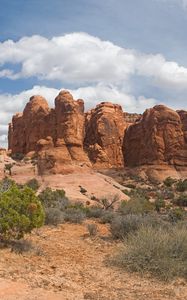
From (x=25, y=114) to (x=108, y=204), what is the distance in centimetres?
4772

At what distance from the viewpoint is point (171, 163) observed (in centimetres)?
6016

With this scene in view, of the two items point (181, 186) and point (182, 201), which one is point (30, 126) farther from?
point (182, 201)

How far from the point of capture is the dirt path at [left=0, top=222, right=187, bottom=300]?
775cm

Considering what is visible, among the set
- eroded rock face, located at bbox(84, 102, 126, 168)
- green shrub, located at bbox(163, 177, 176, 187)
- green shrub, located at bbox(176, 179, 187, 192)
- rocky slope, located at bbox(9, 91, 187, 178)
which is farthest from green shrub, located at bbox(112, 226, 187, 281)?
eroded rock face, located at bbox(84, 102, 126, 168)

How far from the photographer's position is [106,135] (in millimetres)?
65312

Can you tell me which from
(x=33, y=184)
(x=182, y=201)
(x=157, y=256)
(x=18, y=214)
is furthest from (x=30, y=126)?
(x=157, y=256)

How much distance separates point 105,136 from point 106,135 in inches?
11.7

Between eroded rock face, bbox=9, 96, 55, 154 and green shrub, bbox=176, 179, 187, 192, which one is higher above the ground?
eroded rock face, bbox=9, 96, 55, 154

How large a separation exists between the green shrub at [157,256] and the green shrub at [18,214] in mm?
2533

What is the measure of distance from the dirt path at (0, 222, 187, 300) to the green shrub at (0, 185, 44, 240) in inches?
26.5

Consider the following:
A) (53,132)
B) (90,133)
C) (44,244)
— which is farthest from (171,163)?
(44,244)

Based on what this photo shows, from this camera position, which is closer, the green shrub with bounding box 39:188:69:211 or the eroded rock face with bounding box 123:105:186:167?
the green shrub with bounding box 39:188:69:211

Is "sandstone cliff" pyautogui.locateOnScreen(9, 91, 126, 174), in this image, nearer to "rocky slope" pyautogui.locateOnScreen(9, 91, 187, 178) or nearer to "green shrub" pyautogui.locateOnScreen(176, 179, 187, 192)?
"rocky slope" pyautogui.locateOnScreen(9, 91, 187, 178)

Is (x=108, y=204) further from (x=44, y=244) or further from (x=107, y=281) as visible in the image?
(x=107, y=281)
